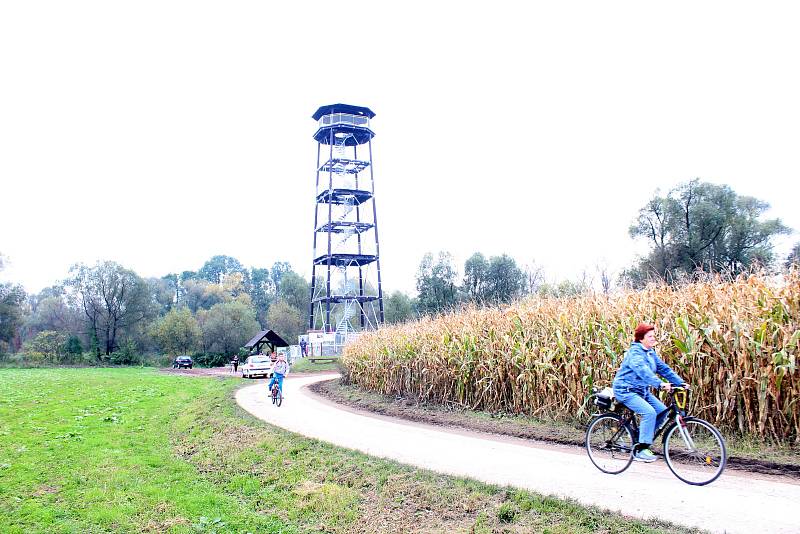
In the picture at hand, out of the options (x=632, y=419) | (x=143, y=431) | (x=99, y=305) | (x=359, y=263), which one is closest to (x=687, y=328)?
(x=632, y=419)

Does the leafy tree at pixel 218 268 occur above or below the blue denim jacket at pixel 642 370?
above

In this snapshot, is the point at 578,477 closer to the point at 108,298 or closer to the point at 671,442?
A: the point at 671,442

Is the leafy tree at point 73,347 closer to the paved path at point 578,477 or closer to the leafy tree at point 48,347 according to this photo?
the leafy tree at point 48,347

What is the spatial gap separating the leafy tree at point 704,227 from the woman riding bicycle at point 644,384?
1160 inches

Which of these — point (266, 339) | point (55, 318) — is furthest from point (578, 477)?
point (55, 318)

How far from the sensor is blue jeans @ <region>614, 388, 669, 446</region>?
8.14 meters

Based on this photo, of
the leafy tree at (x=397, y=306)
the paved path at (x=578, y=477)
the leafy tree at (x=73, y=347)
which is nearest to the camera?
the paved path at (x=578, y=477)

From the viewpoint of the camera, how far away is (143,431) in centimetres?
1483

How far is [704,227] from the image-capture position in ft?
126

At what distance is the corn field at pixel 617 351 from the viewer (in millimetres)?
9549

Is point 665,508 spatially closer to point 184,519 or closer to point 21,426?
point 184,519

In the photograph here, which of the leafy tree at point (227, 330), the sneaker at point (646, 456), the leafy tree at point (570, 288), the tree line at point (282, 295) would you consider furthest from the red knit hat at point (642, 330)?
the leafy tree at point (227, 330)

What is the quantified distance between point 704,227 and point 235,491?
36.8 metres

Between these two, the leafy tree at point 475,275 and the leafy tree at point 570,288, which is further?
the leafy tree at point 475,275
